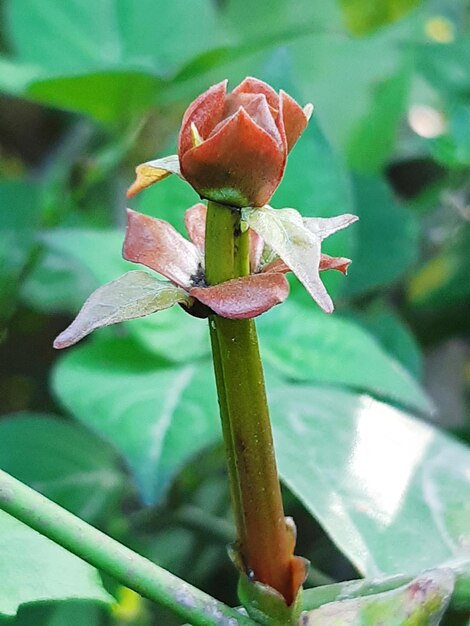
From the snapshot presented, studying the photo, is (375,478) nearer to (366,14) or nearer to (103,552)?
(103,552)

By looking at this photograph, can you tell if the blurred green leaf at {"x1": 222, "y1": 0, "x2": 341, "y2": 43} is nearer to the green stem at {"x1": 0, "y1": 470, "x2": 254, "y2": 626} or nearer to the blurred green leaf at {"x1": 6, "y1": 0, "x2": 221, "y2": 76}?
the blurred green leaf at {"x1": 6, "y1": 0, "x2": 221, "y2": 76}

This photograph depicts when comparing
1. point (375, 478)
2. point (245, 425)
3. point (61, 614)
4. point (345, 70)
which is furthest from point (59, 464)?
point (345, 70)

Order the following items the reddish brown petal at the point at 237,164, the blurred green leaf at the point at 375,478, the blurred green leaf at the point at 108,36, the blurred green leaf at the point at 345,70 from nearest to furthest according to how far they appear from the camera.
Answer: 1. the reddish brown petal at the point at 237,164
2. the blurred green leaf at the point at 375,478
3. the blurred green leaf at the point at 108,36
4. the blurred green leaf at the point at 345,70

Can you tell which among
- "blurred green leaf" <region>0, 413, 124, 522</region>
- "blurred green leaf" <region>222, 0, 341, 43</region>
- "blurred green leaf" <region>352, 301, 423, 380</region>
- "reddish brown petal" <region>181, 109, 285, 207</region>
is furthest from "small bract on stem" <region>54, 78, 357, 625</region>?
"blurred green leaf" <region>222, 0, 341, 43</region>

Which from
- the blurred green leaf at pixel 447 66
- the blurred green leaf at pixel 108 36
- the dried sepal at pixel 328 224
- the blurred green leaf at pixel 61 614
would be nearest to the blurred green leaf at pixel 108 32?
the blurred green leaf at pixel 108 36

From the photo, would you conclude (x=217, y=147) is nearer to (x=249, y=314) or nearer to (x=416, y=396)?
(x=249, y=314)

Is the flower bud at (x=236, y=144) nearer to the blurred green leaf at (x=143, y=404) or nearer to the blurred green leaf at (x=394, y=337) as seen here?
the blurred green leaf at (x=143, y=404)

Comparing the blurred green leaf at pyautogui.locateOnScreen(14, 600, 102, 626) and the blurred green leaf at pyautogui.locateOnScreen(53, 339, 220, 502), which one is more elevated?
the blurred green leaf at pyautogui.locateOnScreen(53, 339, 220, 502)
